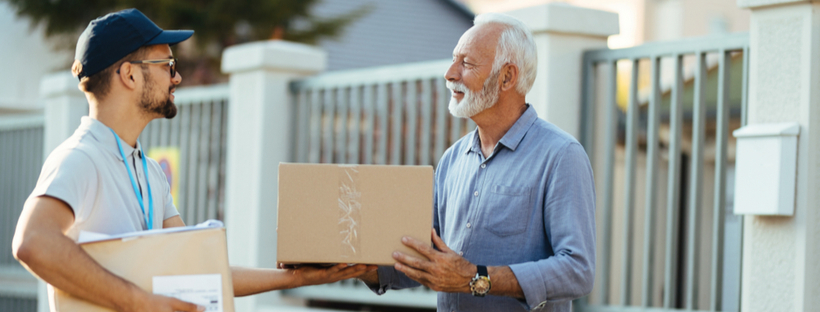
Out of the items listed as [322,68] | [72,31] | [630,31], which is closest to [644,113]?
[322,68]

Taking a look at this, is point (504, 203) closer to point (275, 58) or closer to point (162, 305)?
point (162, 305)

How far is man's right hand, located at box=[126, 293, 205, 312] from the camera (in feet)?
7.20

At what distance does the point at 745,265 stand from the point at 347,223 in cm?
200

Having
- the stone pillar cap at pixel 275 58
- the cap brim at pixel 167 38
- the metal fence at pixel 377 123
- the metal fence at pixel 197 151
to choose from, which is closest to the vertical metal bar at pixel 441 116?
the metal fence at pixel 377 123

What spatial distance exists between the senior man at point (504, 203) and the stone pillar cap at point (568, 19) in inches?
67.6

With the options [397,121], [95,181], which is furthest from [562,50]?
[95,181]

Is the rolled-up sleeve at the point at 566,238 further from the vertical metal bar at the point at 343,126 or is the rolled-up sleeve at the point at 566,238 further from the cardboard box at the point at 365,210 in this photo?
the vertical metal bar at the point at 343,126

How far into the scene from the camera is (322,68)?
667 cm

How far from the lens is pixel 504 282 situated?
2.50 m

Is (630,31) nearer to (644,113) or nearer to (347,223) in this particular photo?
(644,113)

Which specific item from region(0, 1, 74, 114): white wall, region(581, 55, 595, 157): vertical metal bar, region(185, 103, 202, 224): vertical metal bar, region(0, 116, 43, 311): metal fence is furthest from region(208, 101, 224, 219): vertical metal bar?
region(0, 1, 74, 114): white wall

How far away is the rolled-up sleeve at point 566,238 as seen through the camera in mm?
2490

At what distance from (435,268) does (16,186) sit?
844 cm

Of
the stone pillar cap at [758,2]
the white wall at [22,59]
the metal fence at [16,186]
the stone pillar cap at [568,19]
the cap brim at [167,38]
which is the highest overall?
the white wall at [22,59]
